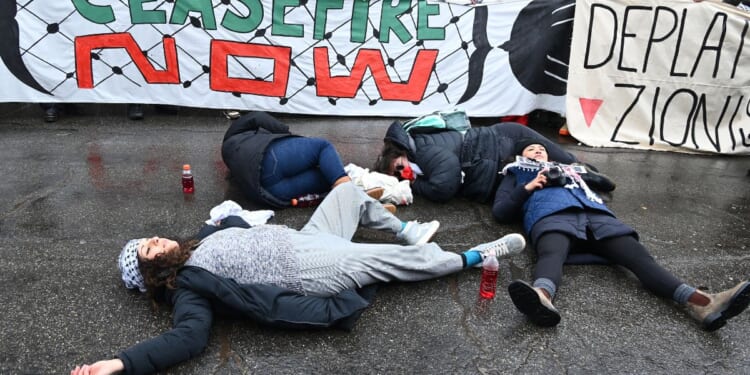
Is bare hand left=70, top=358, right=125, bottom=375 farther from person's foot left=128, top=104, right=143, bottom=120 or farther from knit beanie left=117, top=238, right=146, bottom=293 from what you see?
person's foot left=128, top=104, right=143, bottom=120

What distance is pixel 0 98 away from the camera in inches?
248

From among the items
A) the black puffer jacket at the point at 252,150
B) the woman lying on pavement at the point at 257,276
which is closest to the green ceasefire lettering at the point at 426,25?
the black puffer jacket at the point at 252,150

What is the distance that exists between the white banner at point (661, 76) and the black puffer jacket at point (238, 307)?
4.63 metres

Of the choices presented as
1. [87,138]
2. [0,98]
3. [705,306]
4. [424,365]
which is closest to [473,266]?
[424,365]

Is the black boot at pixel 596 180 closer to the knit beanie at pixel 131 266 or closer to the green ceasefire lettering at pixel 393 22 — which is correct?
the green ceasefire lettering at pixel 393 22

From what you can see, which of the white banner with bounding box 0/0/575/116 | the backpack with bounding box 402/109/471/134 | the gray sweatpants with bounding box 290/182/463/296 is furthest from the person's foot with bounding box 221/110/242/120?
the gray sweatpants with bounding box 290/182/463/296

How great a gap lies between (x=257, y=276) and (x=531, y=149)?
252 cm

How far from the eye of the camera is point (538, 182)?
3650 mm

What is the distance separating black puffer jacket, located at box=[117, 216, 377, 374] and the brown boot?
178cm

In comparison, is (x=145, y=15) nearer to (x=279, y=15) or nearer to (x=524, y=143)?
(x=279, y=15)

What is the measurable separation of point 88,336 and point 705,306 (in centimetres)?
320

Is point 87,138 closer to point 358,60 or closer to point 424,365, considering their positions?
point 358,60

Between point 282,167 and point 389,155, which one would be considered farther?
point 389,155

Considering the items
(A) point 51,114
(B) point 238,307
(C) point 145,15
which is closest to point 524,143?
(B) point 238,307
